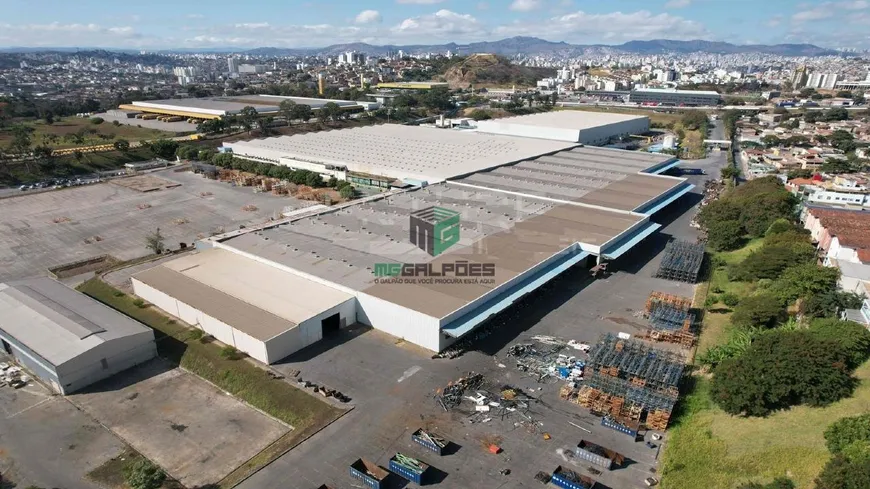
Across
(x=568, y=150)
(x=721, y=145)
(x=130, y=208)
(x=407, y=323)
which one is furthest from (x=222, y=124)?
(x=721, y=145)

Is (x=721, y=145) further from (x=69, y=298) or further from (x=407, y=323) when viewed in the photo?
(x=69, y=298)

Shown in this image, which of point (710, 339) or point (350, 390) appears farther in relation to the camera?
point (710, 339)

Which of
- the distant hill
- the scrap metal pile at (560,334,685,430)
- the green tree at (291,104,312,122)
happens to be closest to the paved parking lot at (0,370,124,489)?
the scrap metal pile at (560,334,685,430)

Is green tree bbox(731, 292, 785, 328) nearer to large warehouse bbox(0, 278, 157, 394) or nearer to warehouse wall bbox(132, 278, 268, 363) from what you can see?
warehouse wall bbox(132, 278, 268, 363)

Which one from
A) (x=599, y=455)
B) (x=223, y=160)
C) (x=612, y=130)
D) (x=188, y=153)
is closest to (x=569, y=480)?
(x=599, y=455)

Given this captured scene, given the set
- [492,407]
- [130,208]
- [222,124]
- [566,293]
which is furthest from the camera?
[222,124]

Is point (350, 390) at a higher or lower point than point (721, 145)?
lower

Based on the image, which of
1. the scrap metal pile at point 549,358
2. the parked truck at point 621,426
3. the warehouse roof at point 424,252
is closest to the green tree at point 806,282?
the warehouse roof at point 424,252
